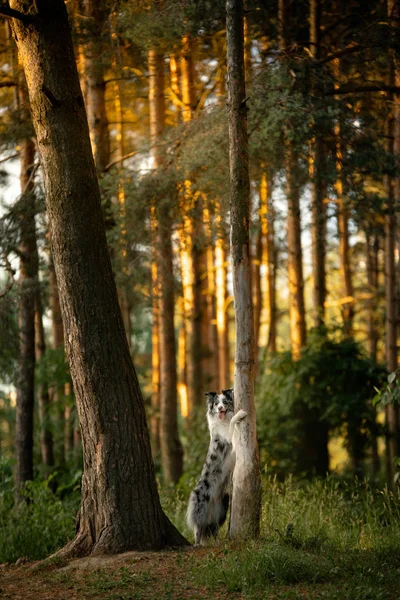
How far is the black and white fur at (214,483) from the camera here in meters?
9.50

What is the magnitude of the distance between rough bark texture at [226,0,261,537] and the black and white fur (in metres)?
0.84

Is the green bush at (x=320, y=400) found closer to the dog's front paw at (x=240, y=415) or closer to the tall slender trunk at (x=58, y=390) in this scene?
the tall slender trunk at (x=58, y=390)

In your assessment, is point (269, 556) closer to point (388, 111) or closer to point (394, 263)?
point (388, 111)

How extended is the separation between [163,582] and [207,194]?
863cm

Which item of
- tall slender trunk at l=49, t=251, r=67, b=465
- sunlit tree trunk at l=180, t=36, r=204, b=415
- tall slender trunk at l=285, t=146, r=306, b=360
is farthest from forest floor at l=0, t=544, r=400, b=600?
tall slender trunk at l=285, t=146, r=306, b=360

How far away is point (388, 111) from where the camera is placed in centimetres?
1427

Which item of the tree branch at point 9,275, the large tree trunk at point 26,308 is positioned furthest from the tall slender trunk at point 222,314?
the tree branch at point 9,275

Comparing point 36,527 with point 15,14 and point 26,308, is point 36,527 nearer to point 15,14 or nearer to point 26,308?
point 26,308

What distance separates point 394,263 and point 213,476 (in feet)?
28.8

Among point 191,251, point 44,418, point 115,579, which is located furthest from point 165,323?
point 115,579

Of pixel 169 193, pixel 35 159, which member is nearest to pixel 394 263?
pixel 169 193

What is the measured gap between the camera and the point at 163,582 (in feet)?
24.1

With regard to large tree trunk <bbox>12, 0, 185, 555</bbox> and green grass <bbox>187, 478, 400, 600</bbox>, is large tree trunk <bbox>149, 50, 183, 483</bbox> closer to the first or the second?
large tree trunk <bbox>12, 0, 185, 555</bbox>

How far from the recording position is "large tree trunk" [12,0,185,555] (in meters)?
8.79
